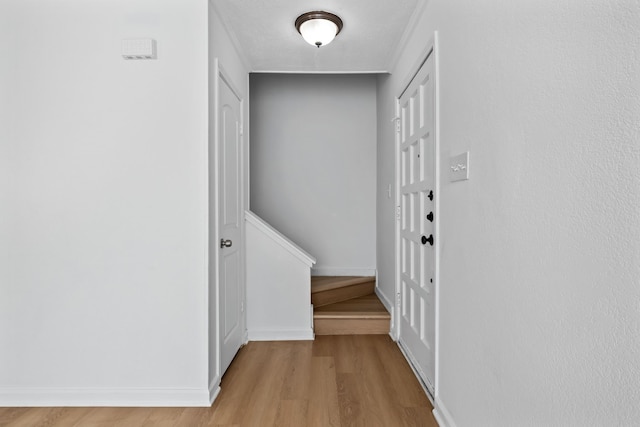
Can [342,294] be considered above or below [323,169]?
below

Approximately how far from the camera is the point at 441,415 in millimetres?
1890

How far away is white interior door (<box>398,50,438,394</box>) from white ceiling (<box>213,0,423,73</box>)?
39 centimetres

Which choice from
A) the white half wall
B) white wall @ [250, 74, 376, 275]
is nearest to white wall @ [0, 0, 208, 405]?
the white half wall

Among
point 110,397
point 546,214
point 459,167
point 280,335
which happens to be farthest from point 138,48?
point 280,335

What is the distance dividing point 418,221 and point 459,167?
0.91 metres

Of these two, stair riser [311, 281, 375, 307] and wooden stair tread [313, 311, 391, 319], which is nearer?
wooden stair tread [313, 311, 391, 319]

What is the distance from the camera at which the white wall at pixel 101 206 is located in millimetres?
2127

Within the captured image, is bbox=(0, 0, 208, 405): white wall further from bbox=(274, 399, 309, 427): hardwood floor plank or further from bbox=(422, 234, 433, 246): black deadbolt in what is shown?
bbox=(422, 234, 433, 246): black deadbolt

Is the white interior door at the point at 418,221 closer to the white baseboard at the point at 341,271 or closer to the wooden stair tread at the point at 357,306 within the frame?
the wooden stair tread at the point at 357,306

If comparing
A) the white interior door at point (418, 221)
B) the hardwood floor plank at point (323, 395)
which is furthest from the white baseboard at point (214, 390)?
the white interior door at point (418, 221)

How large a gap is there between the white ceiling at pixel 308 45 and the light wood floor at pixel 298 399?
7.42ft

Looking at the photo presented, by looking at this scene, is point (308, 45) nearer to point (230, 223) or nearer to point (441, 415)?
point (230, 223)

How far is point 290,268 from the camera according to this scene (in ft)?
10.4

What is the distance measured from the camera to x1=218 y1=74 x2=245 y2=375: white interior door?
8.03ft
